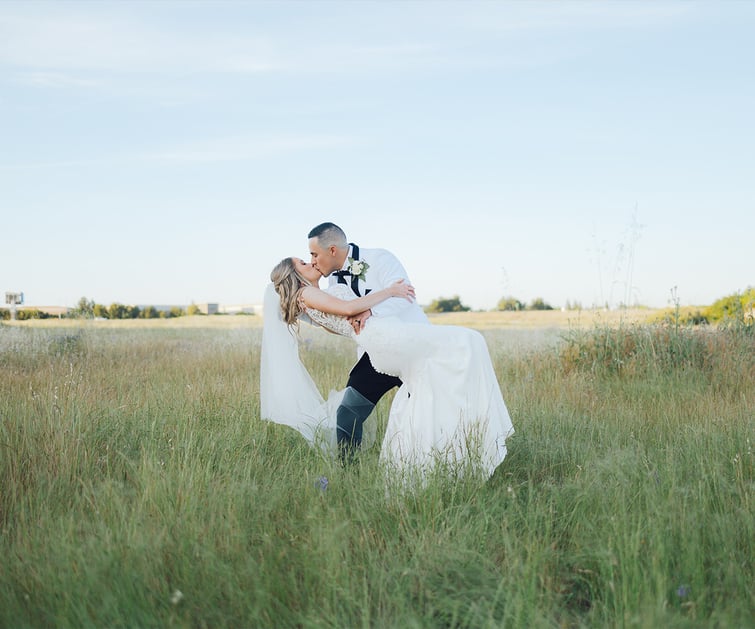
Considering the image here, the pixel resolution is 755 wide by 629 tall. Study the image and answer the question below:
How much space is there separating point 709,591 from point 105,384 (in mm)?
7071

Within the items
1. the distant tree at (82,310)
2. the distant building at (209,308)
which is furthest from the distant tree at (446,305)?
the distant tree at (82,310)

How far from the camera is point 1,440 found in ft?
16.9

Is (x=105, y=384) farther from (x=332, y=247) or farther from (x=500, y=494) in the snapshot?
(x=500, y=494)

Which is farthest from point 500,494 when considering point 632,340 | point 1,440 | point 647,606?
point 632,340

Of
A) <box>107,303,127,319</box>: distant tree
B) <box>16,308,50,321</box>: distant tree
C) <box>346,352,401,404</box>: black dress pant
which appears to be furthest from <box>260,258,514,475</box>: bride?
<box>107,303,127,319</box>: distant tree

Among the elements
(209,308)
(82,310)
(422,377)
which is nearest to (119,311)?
(209,308)

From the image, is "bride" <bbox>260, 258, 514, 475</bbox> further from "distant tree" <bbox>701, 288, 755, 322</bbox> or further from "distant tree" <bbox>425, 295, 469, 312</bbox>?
"distant tree" <bbox>425, 295, 469, 312</bbox>

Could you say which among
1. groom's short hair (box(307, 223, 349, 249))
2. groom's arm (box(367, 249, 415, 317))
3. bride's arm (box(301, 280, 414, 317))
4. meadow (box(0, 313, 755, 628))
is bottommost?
meadow (box(0, 313, 755, 628))

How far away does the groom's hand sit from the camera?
213 inches

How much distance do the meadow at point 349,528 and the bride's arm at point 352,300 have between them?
1131mm

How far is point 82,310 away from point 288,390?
36.7 feet

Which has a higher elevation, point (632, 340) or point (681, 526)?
point (632, 340)

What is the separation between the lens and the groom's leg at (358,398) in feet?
19.2

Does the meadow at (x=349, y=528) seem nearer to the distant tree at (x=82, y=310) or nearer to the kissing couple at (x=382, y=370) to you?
the kissing couple at (x=382, y=370)
